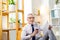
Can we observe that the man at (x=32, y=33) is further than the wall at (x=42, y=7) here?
No

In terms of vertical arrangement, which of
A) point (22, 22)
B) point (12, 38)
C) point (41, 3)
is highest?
point (41, 3)

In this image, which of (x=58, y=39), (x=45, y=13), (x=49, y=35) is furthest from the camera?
(x=45, y=13)

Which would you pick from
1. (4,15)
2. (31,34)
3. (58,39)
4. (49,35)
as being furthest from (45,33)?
(4,15)

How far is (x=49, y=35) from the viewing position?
201cm

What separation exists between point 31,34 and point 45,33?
216mm

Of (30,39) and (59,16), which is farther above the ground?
(59,16)

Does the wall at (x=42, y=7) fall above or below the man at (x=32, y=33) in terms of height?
above

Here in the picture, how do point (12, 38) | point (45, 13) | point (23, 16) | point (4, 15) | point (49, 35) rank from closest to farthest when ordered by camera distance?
1. point (49, 35)
2. point (45, 13)
3. point (23, 16)
4. point (12, 38)
5. point (4, 15)

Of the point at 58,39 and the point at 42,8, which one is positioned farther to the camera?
the point at 42,8

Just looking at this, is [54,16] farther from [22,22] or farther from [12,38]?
[12,38]

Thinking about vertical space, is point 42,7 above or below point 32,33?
above

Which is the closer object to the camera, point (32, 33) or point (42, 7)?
point (32, 33)

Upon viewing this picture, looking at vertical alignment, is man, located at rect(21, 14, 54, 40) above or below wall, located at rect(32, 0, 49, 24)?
below

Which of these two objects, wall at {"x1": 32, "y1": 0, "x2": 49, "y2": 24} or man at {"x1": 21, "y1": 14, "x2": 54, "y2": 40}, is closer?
man at {"x1": 21, "y1": 14, "x2": 54, "y2": 40}
